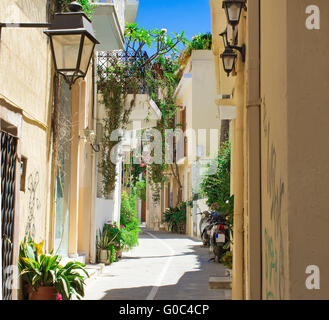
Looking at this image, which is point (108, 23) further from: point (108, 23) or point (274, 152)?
point (274, 152)

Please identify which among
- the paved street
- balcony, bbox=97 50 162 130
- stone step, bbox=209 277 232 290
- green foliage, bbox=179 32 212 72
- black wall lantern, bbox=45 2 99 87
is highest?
green foliage, bbox=179 32 212 72

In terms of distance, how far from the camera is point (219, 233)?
1367cm

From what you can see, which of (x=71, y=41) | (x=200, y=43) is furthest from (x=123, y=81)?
(x=200, y=43)

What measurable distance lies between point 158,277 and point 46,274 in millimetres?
5330

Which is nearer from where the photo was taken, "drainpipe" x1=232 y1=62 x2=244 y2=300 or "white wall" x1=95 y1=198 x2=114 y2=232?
"drainpipe" x1=232 y1=62 x2=244 y2=300

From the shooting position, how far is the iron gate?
21.0ft

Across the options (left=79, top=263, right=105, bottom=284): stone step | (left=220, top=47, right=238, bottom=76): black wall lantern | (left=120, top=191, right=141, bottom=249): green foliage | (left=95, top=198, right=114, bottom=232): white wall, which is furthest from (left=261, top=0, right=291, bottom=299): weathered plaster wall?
(left=120, top=191, right=141, bottom=249): green foliage

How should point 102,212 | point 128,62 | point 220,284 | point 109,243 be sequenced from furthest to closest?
point 128,62 → point 102,212 → point 109,243 → point 220,284

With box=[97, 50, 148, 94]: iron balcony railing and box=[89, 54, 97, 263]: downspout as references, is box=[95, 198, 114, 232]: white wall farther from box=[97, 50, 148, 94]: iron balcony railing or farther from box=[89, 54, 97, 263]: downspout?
box=[97, 50, 148, 94]: iron balcony railing

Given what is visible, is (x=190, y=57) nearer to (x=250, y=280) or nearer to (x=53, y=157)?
(x=53, y=157)

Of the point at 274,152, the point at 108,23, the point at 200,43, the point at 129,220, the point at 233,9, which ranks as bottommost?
the point at 129,220

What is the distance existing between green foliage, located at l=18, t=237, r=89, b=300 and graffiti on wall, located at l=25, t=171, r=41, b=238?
1.85 ft
